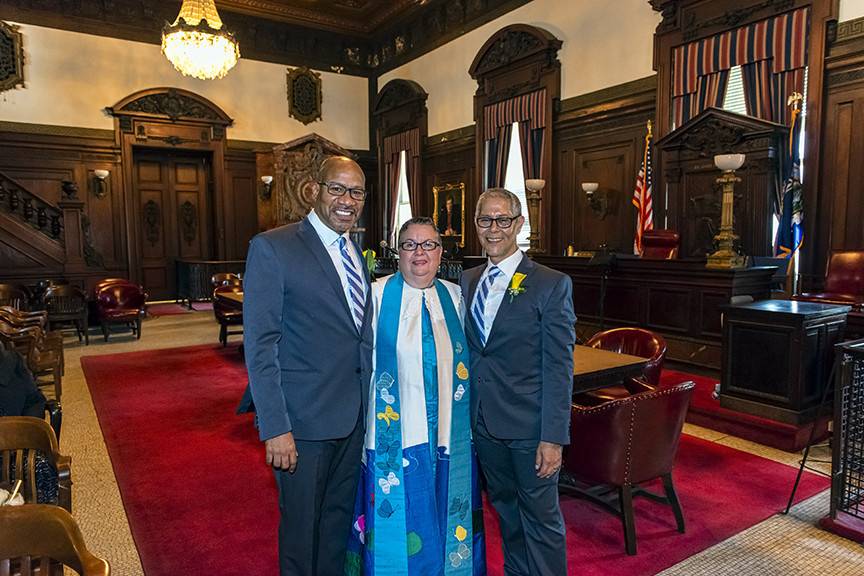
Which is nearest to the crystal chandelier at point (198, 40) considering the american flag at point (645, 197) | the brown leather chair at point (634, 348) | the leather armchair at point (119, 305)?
the leather armchair at point (119, 305)

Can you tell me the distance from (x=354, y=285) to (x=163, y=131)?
36.6ft

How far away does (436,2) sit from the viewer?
11094 mm

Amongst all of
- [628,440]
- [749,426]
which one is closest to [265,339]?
[628,440]

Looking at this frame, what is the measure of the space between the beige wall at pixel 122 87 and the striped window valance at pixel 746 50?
27.1 feet

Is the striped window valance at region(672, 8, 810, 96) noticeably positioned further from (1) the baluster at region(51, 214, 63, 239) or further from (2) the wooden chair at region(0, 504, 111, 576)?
(1) the baluster at region(51, 214, 63, 239)

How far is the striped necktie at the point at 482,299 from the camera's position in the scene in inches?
80.1

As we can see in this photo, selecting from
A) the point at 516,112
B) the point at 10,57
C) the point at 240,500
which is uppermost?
the point at 10,57

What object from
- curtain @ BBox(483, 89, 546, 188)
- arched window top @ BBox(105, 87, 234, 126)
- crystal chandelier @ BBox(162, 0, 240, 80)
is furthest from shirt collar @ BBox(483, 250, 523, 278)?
arched window top @ BBox(105, 87, 234, 126)

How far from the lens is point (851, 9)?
556 cm

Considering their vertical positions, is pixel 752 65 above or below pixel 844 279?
above

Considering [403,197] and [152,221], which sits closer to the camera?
[152,221]

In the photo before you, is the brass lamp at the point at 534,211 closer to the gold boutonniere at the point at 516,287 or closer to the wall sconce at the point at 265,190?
the wall sconce at the point at 265,190

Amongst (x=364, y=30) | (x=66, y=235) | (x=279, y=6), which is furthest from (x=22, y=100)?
(x=364, y=30)

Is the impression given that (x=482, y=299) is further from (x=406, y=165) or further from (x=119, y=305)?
(x=406, y=165)
